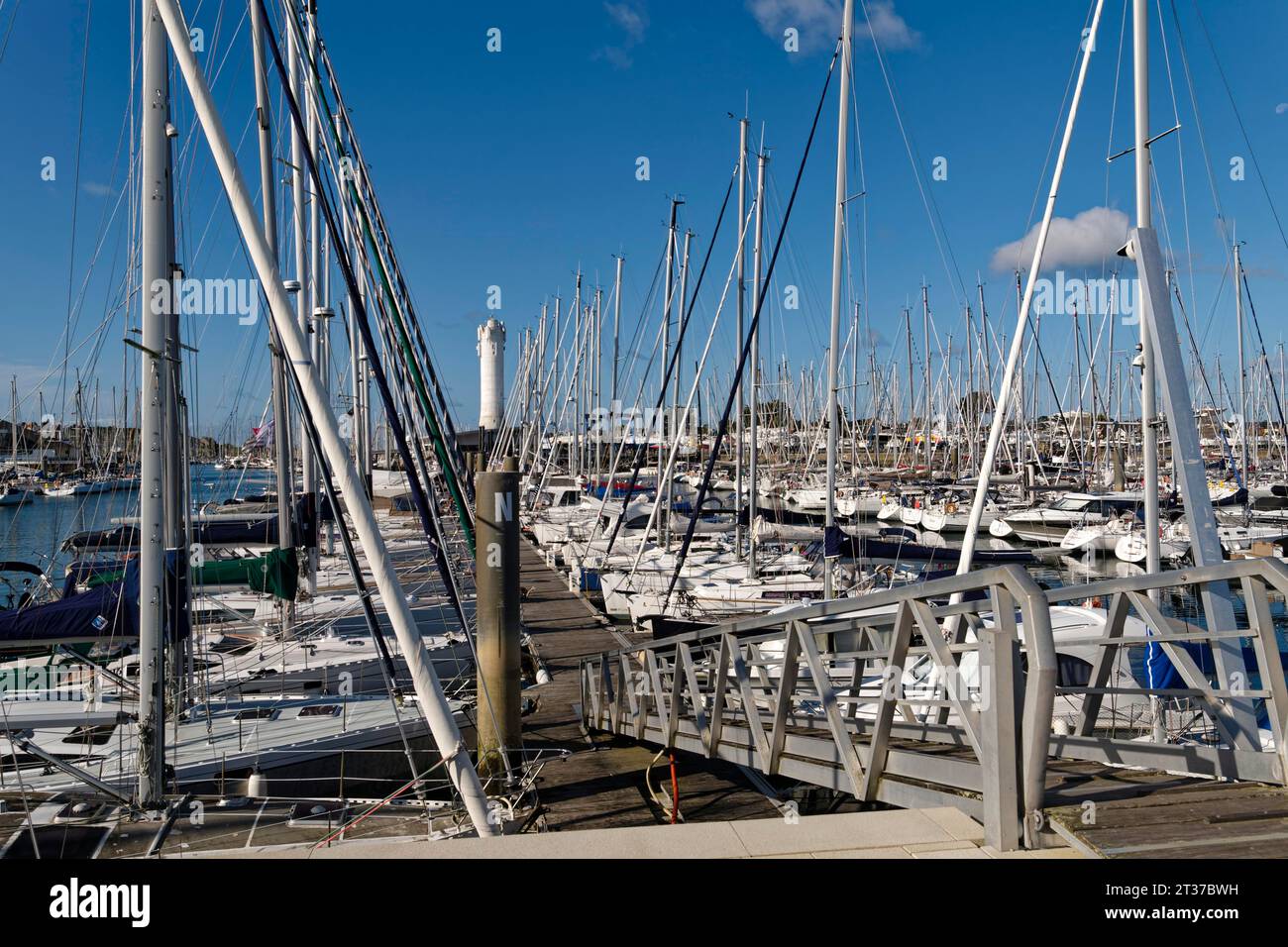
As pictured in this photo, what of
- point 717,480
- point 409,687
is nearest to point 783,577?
point 409,687

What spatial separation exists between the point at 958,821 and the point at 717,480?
215 feet

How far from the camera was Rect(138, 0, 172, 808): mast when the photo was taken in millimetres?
8391

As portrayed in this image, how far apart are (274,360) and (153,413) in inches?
321

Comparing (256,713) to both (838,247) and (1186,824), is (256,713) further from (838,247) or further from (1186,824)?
(838,247)

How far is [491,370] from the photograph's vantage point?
4953 centimetres

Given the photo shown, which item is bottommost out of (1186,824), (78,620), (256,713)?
(256,713)

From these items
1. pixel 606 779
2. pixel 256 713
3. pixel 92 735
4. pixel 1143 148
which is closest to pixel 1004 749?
pixel 606 779

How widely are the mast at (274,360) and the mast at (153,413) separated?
638 centimetres

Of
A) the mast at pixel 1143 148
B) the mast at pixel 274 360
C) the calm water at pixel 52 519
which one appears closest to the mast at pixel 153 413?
the mast at pixel 274 360

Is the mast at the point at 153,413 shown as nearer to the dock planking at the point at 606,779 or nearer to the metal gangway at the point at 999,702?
the dock planking at the point at 606,779
